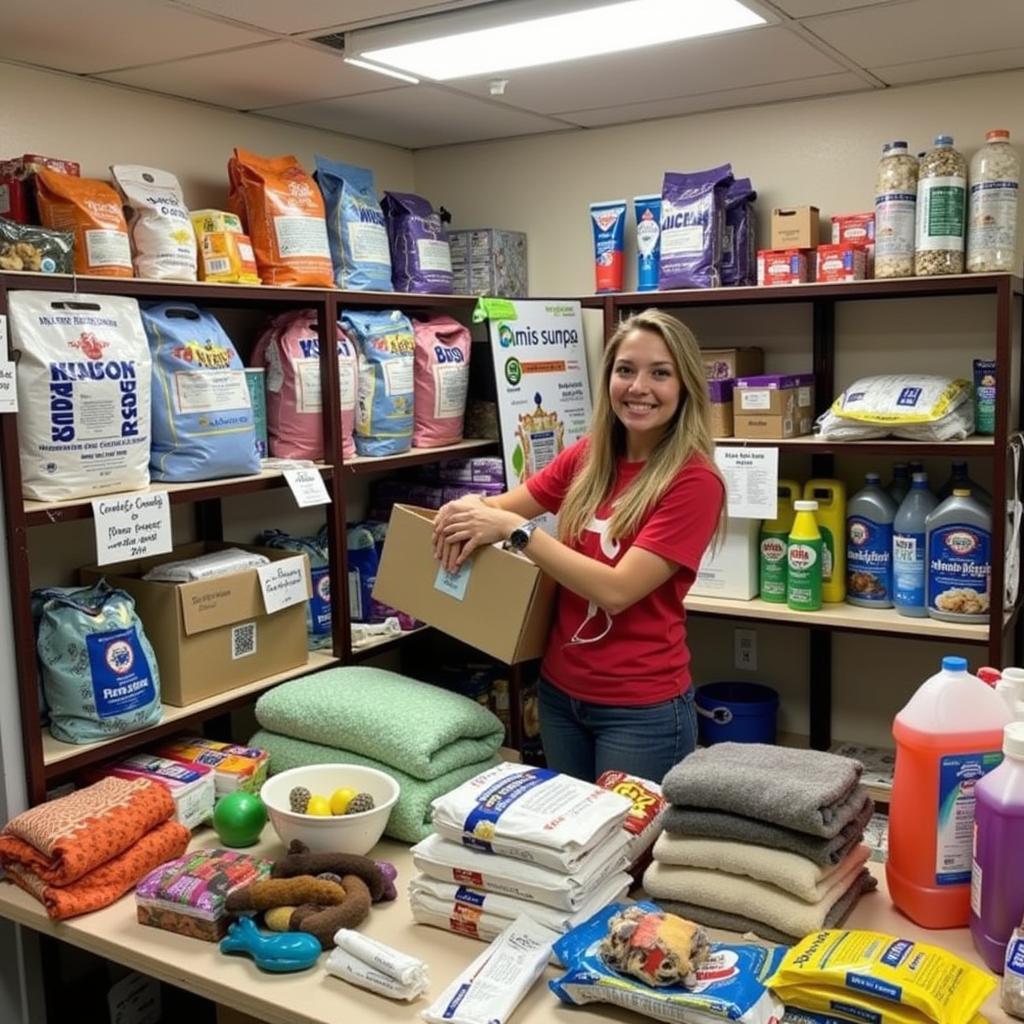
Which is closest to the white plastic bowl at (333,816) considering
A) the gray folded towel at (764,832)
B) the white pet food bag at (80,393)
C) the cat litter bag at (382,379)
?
the gray folded towel at (764,832)

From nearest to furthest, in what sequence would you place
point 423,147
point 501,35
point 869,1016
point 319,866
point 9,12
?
1. point 869,1016
2. point 319,866
3. point 9,12
4. point 501,35
5. point 423,147

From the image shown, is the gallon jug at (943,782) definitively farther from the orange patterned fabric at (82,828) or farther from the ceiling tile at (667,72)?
the ceiling tile at (667,72)

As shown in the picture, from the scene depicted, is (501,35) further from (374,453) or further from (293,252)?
(374,453)

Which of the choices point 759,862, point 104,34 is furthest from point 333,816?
point 104,34

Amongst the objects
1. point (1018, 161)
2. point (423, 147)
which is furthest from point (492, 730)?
point (423, 147)

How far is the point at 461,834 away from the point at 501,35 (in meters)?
1.69

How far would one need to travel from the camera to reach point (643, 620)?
2197 mm

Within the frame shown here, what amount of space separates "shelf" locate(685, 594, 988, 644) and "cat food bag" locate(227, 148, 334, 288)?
143 cm

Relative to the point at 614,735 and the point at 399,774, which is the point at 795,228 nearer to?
the point at 614,735

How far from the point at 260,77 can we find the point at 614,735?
1804 millimetres

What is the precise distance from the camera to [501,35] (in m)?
2.39

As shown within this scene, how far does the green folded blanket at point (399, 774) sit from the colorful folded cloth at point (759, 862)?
1.59ft

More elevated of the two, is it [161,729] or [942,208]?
[942,208]

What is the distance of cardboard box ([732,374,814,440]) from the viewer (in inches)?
122
